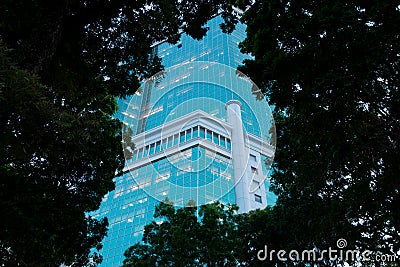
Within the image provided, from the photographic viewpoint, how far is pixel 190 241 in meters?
12.2

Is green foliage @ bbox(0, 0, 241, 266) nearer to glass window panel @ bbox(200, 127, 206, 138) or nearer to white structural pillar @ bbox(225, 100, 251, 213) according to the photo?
glass window panel @ bbox(200, 127, 206, 138)

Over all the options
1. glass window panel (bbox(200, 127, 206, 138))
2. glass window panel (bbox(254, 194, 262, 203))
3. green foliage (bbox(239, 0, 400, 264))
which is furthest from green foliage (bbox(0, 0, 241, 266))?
Result: glass window panel (bbox(254, 194, 262, 203))

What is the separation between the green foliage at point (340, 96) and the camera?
5637mm

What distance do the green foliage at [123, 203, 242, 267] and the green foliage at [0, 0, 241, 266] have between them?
2.54 m

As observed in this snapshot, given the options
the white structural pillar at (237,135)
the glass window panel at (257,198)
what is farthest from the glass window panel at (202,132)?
the glass window panel at (257,198)

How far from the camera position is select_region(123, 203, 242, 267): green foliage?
11.7 m

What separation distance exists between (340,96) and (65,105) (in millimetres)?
4961

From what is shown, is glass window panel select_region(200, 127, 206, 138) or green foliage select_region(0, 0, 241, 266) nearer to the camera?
green foliage select_region(0, 0, 241, 266)

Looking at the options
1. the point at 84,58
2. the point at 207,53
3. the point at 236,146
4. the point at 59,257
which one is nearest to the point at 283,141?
the point at 236,146

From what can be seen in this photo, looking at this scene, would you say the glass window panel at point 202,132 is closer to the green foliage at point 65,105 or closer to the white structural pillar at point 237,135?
the white structural pillar at point 237,135

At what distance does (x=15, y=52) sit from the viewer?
4.75 metres

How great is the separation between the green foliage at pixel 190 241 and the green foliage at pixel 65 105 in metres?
2.54

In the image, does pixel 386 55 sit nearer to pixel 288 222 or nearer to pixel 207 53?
pixel 288 222

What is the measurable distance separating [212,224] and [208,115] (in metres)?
7.63
